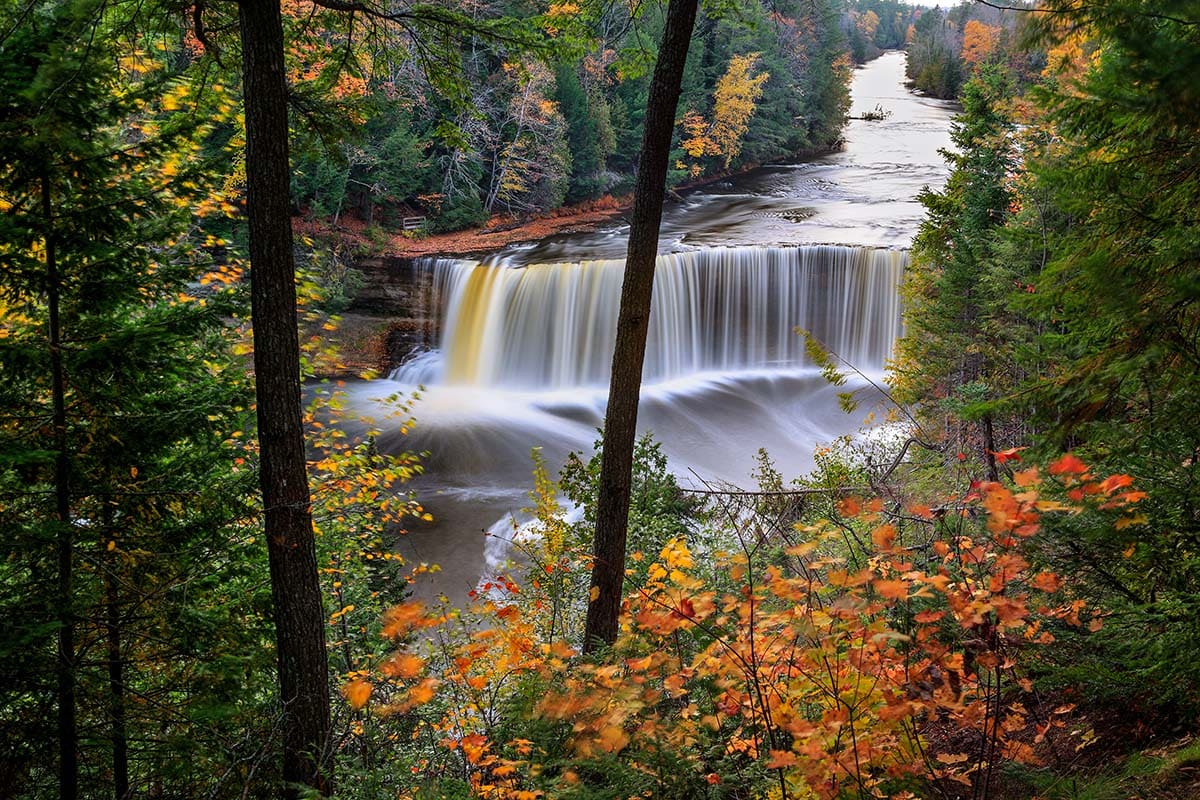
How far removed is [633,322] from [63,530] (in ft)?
10.6

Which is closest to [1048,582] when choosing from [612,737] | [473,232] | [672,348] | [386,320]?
[612,737]

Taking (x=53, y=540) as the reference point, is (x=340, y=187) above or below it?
above

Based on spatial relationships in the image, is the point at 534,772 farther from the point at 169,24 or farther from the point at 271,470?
the point at 169,24

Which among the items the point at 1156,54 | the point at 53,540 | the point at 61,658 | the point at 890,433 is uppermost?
the point at 1156,54

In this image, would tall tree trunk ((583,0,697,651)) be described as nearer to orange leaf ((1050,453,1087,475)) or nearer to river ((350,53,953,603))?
orange leaf ((1050,453,1087,475))

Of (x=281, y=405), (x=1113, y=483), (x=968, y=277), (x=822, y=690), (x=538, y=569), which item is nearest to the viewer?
(x=1113, y=483)

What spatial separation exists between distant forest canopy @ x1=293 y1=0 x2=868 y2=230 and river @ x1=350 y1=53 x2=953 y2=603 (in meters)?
3.68

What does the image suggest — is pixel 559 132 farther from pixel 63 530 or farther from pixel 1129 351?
pixel 1129 351

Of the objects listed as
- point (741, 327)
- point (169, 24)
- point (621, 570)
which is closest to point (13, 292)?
point (169, 24)

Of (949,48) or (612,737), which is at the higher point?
(949,48)

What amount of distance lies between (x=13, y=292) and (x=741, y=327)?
16752 mm

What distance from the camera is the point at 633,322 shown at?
15.9 feet

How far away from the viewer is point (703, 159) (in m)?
31.4

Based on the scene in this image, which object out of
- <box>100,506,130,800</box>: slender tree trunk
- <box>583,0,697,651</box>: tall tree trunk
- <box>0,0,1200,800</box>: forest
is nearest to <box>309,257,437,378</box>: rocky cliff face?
<box>0,0,1200,800</box>: forest
